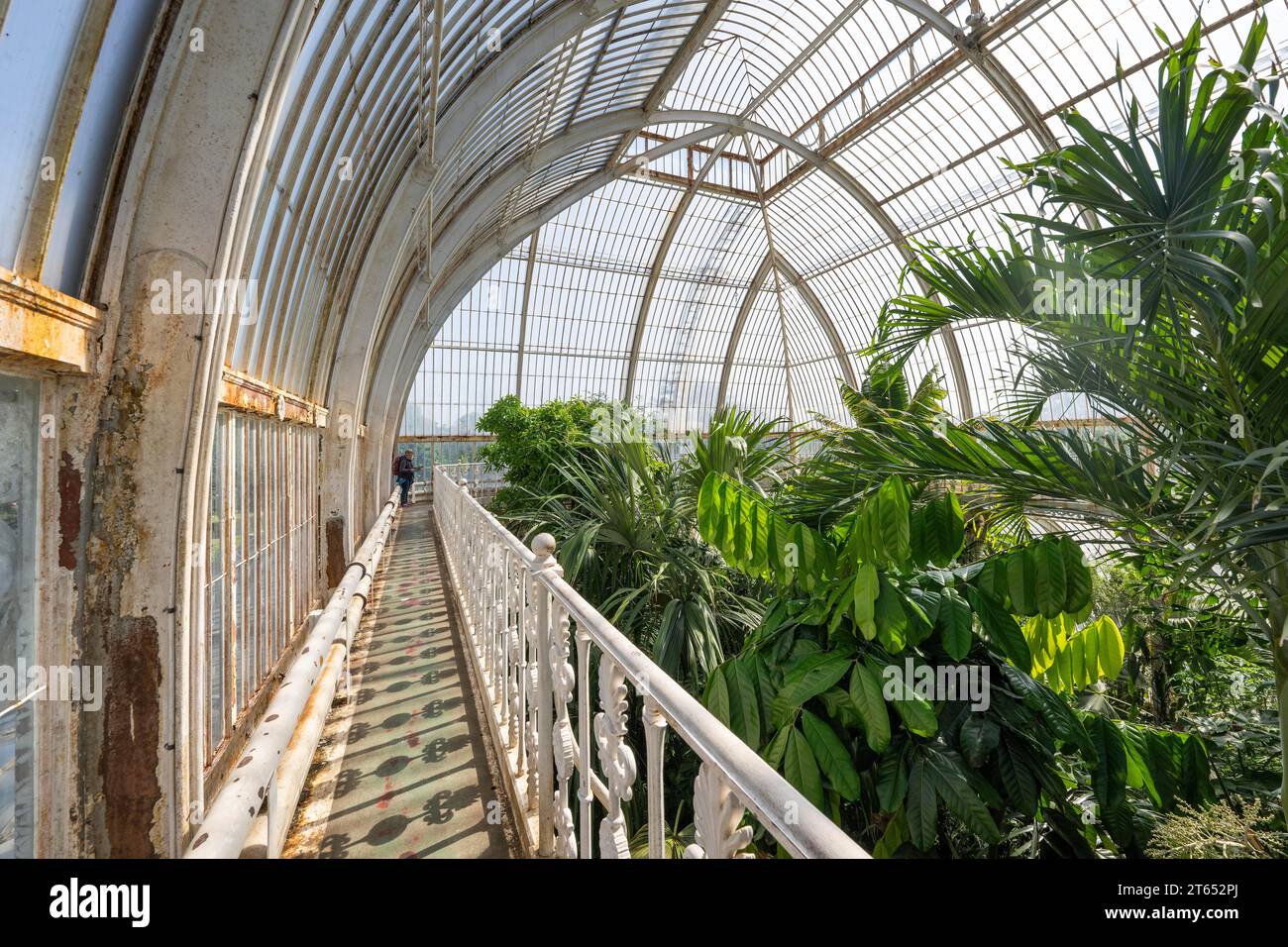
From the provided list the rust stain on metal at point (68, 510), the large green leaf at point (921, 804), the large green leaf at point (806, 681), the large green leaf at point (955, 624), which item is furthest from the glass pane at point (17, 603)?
the large green leaf at point (955, 624)

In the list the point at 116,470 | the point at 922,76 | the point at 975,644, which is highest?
the point at 922,76

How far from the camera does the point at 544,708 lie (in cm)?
212

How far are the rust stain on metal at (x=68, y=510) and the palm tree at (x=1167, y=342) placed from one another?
270 centimetres

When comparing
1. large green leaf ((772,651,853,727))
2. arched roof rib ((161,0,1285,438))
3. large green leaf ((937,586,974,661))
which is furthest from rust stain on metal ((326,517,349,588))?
large green leaf ((937,586,974,661))

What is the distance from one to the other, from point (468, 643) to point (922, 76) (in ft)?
46.9

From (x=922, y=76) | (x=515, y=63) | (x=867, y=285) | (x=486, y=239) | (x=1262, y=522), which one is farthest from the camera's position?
(x=867, y=285)

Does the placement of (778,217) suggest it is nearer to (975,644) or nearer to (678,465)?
(678,465)

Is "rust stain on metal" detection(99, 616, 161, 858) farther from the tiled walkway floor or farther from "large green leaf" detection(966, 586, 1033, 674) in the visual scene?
"large green leaf" detection(966, 586, 1033, 674)

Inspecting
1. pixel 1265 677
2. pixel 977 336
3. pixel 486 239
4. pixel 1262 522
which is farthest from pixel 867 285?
pixel 1262 522

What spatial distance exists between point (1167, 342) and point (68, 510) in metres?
3.78

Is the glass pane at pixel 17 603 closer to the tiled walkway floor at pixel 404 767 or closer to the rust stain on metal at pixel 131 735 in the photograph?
the rust stain on metal at pixel 131 735

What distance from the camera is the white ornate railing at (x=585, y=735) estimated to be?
85cm

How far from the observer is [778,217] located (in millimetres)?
22844

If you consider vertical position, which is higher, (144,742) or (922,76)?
(922,76)
